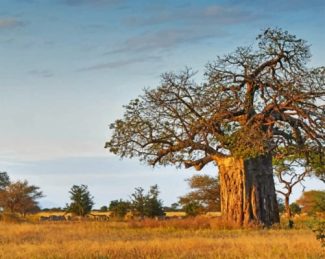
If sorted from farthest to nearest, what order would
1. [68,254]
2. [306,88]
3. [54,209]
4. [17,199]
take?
[54,209]
[17,199]
[306,88]
[68,254]

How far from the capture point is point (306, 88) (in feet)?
105

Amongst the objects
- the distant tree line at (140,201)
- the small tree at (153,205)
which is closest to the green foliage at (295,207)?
the distant tree line at (140,201)

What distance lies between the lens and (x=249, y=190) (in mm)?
34250

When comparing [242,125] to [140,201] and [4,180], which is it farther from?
[4,180]

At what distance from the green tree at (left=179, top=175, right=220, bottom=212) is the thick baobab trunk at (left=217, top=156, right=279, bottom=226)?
31199 mm

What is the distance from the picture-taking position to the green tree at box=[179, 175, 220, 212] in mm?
66188

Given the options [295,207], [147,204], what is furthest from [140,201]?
[295,207]

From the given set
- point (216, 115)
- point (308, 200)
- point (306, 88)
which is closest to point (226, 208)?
point (216, 115)

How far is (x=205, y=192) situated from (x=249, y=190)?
3253 centimetres

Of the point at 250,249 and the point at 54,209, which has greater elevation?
the point at 54,209

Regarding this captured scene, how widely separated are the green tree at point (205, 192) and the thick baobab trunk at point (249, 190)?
31.2 metres

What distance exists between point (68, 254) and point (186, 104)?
18077 millimetres

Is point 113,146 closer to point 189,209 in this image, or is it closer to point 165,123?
point 165,123

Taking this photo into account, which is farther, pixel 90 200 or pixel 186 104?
pixel 90 200
